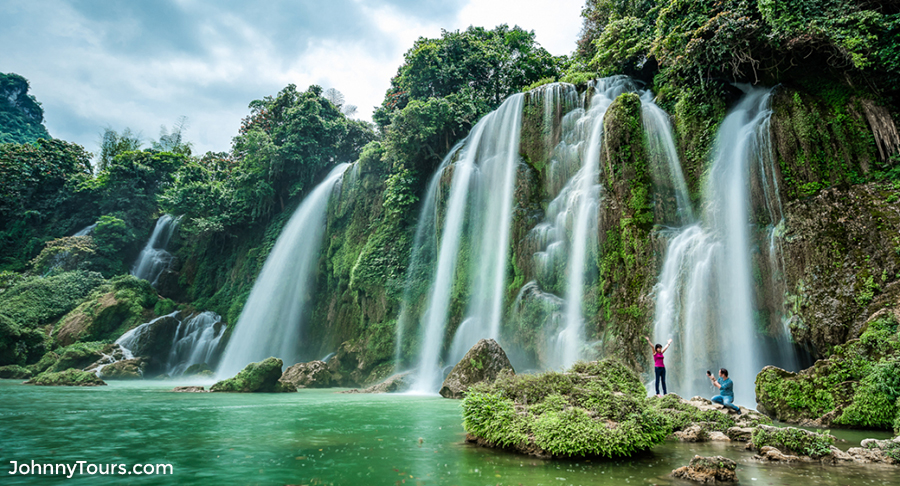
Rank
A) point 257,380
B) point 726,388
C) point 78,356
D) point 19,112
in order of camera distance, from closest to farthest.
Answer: point 726,388 → point 257,380 → point 78,356 → point 19,112

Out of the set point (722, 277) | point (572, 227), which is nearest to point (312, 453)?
point (722, 277)

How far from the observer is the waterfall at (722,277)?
1059 cm

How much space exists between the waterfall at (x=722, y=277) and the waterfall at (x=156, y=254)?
30815 millimetres

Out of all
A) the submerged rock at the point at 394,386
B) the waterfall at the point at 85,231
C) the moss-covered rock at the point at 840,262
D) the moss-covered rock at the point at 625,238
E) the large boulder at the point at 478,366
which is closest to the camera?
the moss-covered rock at the point at 840,262

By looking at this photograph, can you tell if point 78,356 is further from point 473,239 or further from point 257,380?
point 473,239

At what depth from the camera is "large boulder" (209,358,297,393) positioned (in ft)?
47.9

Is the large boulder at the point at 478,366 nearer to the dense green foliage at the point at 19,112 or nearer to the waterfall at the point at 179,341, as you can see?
the waterfall at the point at 179,341

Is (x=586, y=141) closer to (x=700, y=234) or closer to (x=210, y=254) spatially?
(x=700, y=234)

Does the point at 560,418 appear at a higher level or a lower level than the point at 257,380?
higher

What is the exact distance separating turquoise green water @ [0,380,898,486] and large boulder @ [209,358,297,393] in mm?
5625

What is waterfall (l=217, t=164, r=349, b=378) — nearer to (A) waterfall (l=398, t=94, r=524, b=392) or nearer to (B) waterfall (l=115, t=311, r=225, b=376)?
(B) waterfall (l=115, t=311, r=225, b=376)

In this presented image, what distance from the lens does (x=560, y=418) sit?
16.6ft

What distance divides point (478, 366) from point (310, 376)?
9.23 metres

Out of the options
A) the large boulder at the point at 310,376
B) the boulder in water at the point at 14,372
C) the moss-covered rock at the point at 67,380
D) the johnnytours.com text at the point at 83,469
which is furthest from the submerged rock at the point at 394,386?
the boulder in water at the point at 14,372
